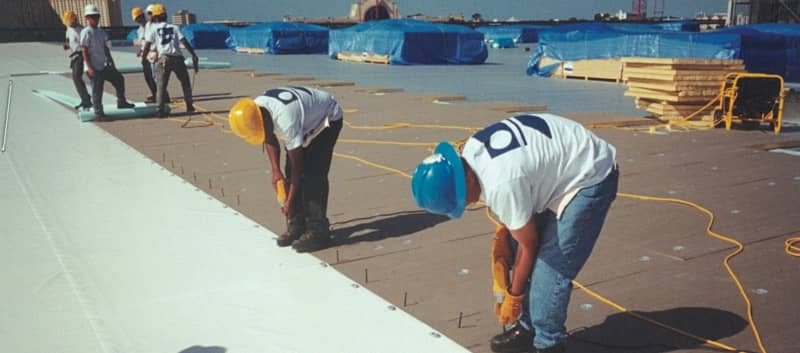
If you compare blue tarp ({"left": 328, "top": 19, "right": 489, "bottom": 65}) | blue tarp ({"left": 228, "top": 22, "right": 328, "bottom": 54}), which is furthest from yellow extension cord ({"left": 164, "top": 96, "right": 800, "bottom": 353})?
blue tarp ({"left": 228, "top": 22, "right": 328, "bottom": 54})

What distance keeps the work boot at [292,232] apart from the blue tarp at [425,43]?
1962cm

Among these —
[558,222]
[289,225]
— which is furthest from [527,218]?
[289,225]

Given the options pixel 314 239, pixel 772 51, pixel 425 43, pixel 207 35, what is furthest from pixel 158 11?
pixel 207 35

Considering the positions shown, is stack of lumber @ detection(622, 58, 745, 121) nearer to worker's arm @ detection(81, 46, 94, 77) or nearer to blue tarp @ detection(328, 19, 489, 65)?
worker's arm @ detection(81, 46, 94, 77)

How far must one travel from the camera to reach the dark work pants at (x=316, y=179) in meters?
4.30

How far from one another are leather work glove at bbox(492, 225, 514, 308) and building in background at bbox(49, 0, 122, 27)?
4766cm

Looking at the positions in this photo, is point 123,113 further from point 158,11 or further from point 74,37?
point 158,11

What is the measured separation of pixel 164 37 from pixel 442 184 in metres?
9.06

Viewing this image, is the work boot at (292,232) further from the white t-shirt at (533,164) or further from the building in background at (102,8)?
the building in background at (102,8)

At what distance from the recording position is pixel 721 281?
3.72 metres

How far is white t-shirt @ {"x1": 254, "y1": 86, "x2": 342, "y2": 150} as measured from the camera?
3918 millimetres

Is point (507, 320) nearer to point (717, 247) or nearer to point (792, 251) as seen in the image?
point (717, 247)

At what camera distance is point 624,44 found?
16438mm

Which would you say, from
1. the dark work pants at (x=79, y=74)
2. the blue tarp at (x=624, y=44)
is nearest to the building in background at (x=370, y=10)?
the blue tarp at (x=624, y=44)
